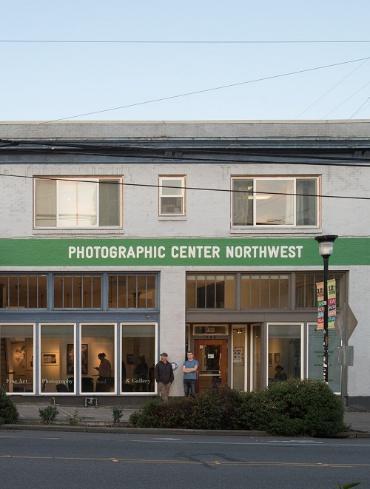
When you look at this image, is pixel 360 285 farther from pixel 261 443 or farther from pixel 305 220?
pixel 261 443

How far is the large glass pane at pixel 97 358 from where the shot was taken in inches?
978

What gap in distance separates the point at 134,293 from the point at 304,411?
26.5ft

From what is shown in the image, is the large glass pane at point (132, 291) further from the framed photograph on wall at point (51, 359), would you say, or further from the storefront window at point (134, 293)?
the framed photograph on wall at point (51, 359)

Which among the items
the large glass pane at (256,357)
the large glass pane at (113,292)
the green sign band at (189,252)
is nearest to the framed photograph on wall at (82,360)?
the large glass pane at (113,292)

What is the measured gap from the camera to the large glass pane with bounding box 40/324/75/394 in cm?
2483

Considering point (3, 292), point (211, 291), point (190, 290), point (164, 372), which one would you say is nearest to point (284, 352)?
point (211, 291)

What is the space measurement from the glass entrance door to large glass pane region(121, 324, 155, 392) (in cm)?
167

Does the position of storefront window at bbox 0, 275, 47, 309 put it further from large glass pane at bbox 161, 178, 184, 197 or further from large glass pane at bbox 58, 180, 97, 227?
large glass pane at bbox 161, 178, 184, 197

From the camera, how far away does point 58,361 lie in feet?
81.6

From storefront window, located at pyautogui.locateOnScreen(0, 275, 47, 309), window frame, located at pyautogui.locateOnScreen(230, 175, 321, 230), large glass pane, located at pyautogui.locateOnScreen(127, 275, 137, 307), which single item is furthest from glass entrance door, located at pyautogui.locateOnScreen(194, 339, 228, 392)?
storefront window, located at pyautogui.locateOnScreen(0, 275, 47, 309)

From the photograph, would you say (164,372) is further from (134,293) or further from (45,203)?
(45,203)

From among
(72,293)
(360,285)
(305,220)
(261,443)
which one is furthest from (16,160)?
(261,443)

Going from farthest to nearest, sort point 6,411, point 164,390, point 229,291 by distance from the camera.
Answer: point 229,291
point 164,390
point 6,411

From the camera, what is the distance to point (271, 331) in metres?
25.1
